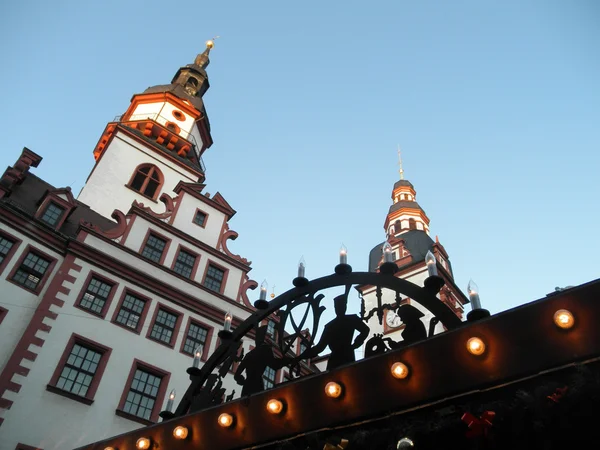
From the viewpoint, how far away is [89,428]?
14883 millimetres

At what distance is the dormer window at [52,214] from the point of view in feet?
63.2

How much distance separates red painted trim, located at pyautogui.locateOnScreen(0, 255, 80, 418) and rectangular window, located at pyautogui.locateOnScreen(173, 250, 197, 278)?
13.9ft

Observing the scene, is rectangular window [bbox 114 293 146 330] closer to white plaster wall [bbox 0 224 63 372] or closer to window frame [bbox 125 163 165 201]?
white plaster wall [bbox 0 224 63 372]

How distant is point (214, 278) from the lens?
21719mm

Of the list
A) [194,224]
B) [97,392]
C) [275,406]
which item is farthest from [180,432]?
[194,224]

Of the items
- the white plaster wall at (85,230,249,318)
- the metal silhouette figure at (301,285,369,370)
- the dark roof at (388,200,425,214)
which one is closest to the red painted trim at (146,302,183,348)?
the white plaster wall at (85,230,249,318)

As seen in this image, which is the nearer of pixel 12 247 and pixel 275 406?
pixel 275 406

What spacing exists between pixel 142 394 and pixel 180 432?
1186cm

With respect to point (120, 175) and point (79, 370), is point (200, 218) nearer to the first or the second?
point (120, 175)

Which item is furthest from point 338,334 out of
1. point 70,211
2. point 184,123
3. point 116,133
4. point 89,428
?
point 184,123

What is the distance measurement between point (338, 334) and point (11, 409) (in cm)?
1236

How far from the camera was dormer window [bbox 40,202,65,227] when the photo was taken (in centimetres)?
1927

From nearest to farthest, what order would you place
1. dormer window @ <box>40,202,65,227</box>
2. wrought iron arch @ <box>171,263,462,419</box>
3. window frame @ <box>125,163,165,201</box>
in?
1. wrought iron arch @ <box>171,263,462,419</box>
2. dormer window @ <box>40,202,65,227</box>
3. window frame @ <box>125,163,165,201</box>

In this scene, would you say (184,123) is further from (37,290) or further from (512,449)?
(512,449)
